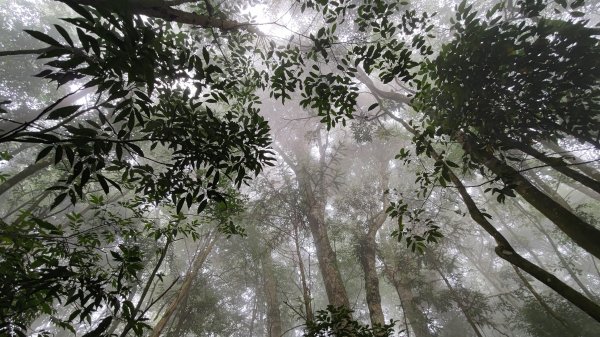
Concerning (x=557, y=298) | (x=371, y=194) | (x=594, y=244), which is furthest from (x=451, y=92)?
(x=557, y=298)

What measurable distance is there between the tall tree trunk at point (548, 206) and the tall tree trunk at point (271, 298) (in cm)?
980

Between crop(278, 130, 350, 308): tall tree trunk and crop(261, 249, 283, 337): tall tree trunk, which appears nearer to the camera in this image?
crop(278, 130, 350, 308): tall tree trunk

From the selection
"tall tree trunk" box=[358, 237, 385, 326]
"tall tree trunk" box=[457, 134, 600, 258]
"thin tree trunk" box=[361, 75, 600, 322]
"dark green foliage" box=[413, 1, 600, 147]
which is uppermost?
"tall tree trunk" box=[358, 237, 385, 326]

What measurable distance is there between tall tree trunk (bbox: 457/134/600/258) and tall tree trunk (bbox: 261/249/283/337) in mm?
9798

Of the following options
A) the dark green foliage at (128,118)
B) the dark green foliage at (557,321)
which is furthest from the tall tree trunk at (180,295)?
the dark green foliage at (557,321)

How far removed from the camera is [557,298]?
11453 millimetres

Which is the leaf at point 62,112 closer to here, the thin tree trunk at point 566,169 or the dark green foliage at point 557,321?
the thin tree trunk at point 566,169

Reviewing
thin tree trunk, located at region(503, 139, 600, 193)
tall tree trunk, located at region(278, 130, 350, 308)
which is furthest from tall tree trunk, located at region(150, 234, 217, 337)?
thin tree trunk, located at region(503, 139, 600, 193)

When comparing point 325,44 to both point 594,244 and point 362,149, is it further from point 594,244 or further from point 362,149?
point 362,149

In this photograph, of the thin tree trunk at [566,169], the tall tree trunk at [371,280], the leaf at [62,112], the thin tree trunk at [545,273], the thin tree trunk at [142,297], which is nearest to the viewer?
the leaf at [62,112]

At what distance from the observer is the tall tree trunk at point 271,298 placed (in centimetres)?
1251

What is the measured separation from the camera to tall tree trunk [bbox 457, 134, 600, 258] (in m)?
2.77

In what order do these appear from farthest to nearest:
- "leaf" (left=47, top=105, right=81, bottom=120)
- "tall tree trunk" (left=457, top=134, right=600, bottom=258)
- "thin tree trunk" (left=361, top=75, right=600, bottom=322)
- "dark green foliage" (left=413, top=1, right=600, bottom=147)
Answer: "dark green foliage" (left=413, top=1, right=600, bottom=147), "tall tree trunk" (left=457, top=134, right=600, bottom=258), "thin tree trunk" (left=361, top=75, right=600, bottom=322), "leaf" (left=47, top=105, right=81, bottom=120)

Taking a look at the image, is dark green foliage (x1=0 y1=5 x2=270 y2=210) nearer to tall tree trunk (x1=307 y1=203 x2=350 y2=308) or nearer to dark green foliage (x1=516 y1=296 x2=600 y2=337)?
tall tree trunk (x1=307 y1=203 x2=350 y2=308)
